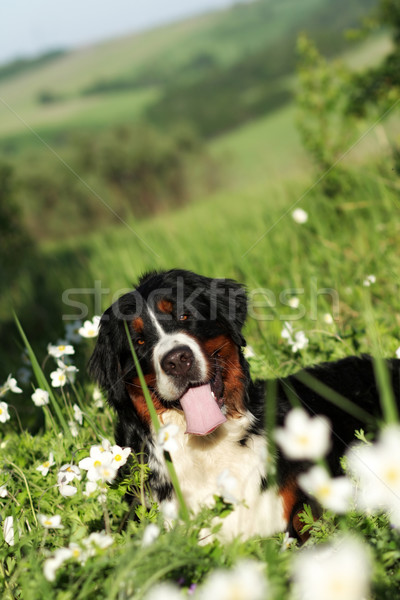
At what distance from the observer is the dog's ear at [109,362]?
301 centimetres

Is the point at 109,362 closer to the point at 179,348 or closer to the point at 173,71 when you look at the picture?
the point at 179,348

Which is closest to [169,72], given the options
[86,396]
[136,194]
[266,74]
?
[266,74]

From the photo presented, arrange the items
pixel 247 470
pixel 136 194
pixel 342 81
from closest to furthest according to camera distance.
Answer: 1. pixel 247 470
2. pixel 342 81
3. pixel 136 194

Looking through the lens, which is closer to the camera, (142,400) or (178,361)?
(178,361)

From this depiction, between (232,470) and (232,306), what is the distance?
97cm

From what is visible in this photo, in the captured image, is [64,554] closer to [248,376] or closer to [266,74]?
[248,376]

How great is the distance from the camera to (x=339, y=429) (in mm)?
3068

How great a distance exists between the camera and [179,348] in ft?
8.71

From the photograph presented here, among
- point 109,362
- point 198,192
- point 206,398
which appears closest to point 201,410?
point 206,398

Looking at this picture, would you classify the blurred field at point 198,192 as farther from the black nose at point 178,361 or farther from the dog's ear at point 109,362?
the black nose at point 178,361

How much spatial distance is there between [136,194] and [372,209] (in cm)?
2546

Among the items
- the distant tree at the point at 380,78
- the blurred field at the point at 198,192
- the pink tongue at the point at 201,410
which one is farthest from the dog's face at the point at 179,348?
the distant tree at the point at 380,78

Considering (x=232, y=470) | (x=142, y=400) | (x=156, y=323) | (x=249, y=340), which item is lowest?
(x=249, y=340)

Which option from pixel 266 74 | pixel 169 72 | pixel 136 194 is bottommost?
pixel 136 194
